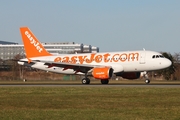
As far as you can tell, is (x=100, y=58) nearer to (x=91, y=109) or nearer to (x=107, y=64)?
(x=107, y=64)

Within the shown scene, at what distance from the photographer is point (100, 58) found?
5691 cm

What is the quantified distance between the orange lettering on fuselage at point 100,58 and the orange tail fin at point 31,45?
3613mm

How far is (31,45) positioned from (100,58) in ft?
40.6

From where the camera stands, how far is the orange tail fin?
6419cm

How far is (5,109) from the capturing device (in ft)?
75.1

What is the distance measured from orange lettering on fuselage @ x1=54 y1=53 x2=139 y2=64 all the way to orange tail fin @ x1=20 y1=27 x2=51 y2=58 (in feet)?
11.9

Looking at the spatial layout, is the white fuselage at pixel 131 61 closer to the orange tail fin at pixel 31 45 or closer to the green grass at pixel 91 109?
the orange tail fin at pixel 31 45

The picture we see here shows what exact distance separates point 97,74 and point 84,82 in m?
3.37

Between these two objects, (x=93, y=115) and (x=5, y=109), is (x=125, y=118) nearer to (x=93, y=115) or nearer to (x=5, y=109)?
(x=93, y=115)

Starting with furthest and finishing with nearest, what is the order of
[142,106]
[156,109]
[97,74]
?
[97,74]
[142,106]
[156,109]

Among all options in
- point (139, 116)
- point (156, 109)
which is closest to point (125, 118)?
point (139, 116)

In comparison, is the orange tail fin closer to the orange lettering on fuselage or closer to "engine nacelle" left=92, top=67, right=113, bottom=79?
the orange lettering on fuselage

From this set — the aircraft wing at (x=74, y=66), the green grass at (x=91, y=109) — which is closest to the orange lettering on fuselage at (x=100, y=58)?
the aircraft wing at (x=74, y=66)

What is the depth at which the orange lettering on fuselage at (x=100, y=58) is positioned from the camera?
5469cm
